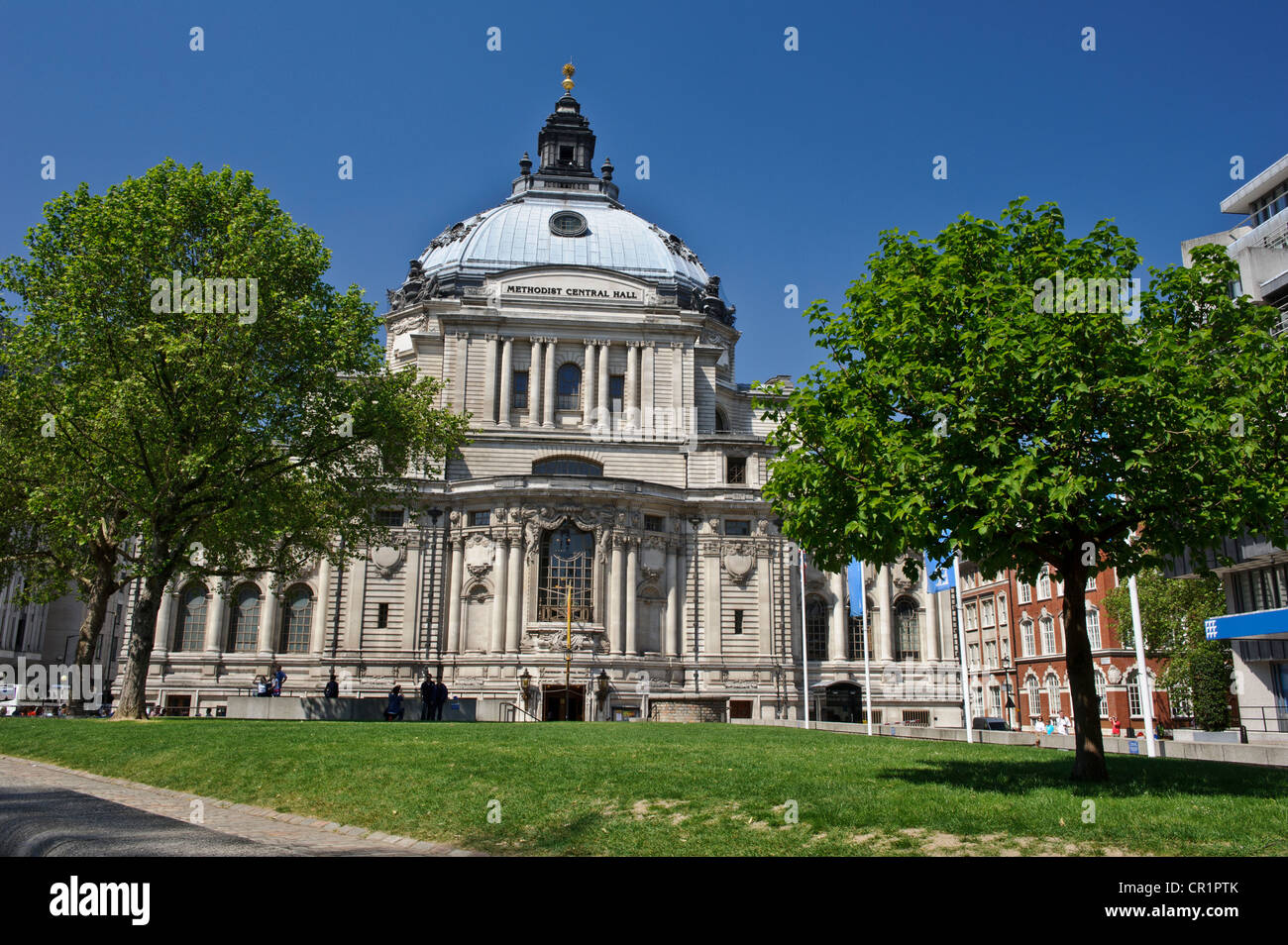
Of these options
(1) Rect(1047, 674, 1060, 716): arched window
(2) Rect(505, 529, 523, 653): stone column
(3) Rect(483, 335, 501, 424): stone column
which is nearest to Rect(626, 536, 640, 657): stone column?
(2) Rect(505, 529, 523, 653): stone column

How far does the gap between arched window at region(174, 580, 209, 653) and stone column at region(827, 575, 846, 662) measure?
4446cm

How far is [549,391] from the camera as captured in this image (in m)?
77.8

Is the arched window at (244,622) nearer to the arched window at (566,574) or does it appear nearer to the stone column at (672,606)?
the arched window at (566,574)

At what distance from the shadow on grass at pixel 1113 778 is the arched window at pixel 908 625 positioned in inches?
2080

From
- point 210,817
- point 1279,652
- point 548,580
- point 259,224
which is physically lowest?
point 210,817

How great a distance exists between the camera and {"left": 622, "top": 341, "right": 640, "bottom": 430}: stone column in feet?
256

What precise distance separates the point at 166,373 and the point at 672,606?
41.4 meters

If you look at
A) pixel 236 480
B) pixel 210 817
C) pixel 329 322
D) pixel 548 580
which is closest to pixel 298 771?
pixel 210 817

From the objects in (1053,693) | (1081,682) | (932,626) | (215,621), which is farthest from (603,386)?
(1081,682)

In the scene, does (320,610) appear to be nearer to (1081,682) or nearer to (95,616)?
(95,616)

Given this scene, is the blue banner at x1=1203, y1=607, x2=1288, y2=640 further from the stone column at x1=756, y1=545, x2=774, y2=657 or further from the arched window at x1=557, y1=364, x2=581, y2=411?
the arched window at x1=557, y1=364, x2=581, y2=411
